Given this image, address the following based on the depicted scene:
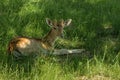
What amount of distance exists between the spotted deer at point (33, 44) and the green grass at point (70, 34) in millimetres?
245

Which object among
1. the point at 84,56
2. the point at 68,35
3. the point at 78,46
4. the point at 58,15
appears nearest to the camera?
the point at 84,56

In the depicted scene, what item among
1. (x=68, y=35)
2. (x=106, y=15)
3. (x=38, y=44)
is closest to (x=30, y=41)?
(x=38, y=44)

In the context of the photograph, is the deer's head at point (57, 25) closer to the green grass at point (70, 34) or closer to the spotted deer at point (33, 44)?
the spotted deer at point (33, 44)

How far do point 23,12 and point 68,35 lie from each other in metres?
1.24

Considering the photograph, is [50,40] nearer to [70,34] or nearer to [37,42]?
[37,42]

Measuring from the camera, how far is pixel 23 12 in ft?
32.0

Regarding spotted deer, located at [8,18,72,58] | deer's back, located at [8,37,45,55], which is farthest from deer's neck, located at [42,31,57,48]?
deer's back, located at [8,37,45,55]

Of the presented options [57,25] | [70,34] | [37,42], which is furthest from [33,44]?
[70,34]

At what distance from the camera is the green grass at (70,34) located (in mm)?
6738

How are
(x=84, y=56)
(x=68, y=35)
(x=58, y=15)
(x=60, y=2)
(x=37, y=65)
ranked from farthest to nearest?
(x=60, y=2), (x=58, y=15), (x=68, y=35), (x=84, y=56), (x=37, y=65)

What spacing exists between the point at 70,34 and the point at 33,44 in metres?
1.66

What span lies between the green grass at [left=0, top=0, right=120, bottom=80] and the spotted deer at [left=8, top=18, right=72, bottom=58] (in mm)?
245

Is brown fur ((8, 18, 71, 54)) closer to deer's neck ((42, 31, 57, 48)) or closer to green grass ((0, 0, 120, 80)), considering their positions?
deer's neck ((42, 31, 57, 48))

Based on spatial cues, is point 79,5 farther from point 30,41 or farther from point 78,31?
point 30,41
